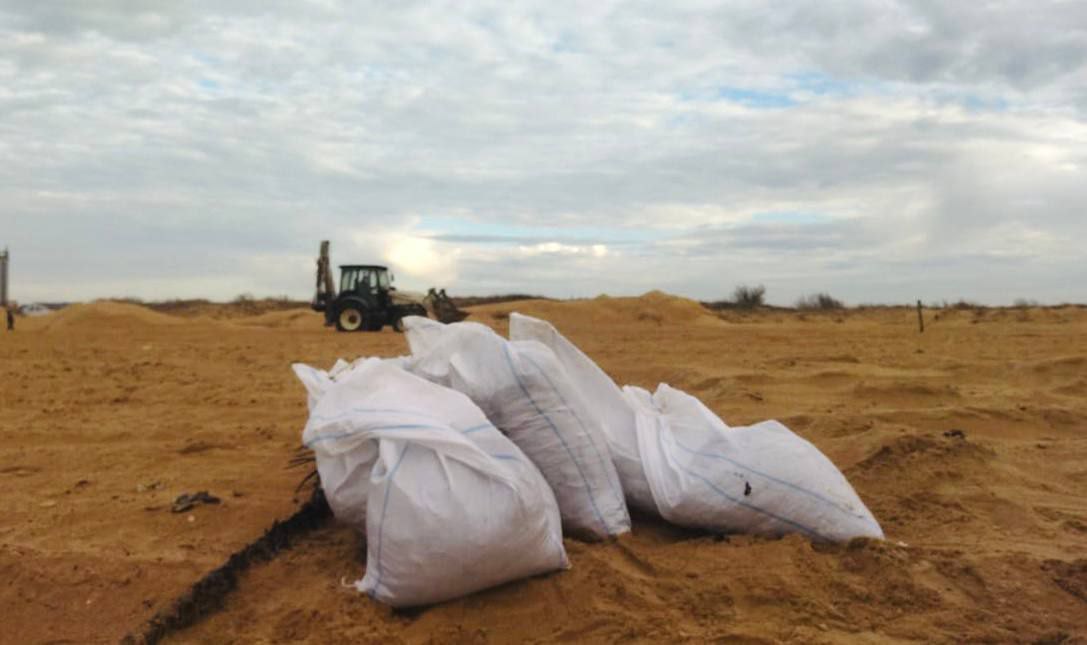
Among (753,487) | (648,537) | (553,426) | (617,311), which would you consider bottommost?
(648,537)

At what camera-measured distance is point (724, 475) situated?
9.29ft

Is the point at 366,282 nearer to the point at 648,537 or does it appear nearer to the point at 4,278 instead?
the point at 4,278

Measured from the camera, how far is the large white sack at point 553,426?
278 cm

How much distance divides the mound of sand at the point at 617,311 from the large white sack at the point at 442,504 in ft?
50.9

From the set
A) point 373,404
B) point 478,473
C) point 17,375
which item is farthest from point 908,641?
point 17,375

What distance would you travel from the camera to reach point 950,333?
12898 millimetres

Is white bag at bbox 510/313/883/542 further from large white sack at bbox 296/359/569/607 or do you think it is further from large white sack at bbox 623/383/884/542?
large white sack at bbox 296/359/569/607

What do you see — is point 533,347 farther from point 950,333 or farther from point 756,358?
point 950,333

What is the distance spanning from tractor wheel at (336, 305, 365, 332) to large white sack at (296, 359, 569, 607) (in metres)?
14.0

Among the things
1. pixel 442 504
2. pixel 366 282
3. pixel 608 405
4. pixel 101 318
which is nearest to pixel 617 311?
pixel 366 282

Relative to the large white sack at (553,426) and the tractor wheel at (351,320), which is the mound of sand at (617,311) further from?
the large white sack at (553,426)

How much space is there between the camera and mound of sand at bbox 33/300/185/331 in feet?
59.3

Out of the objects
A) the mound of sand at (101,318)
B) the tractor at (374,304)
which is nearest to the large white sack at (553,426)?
the tractor at (374,304)

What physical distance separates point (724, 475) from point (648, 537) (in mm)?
293
